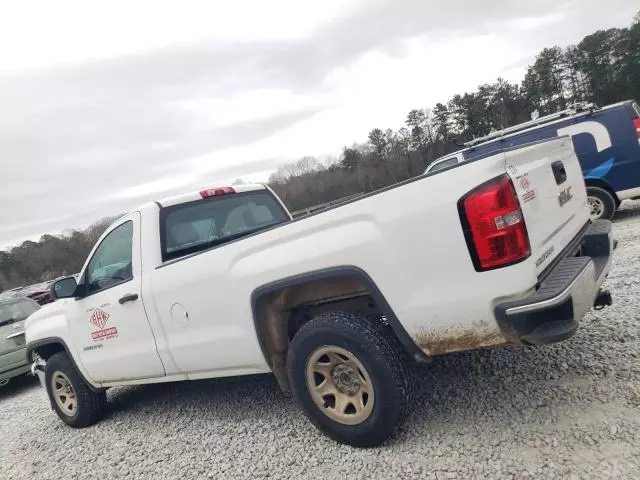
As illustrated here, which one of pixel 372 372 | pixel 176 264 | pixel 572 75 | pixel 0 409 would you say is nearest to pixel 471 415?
pixel 372 372

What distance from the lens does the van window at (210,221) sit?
4.09m

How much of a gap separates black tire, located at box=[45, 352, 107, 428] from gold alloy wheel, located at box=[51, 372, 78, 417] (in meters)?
0.04

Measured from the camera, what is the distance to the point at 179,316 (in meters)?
3.61

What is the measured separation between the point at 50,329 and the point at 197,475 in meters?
2.66

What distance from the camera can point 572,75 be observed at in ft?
187

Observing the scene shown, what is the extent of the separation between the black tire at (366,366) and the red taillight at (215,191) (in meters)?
1.99

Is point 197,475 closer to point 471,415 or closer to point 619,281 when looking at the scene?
point 471,415

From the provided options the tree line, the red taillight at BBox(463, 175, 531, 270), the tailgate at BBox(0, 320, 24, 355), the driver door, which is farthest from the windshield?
the tree line

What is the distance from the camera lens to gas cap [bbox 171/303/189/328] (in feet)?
11.7

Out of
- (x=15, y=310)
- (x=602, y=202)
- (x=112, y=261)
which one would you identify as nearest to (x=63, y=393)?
(x=112, y=261)

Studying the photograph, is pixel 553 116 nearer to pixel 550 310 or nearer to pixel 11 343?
pixel 550 310

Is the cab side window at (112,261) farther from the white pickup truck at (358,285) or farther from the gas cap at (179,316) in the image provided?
the gas cap at (179,316)

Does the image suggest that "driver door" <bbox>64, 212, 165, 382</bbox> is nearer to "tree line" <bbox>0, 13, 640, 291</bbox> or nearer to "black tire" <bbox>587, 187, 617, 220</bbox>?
"black tire" <bbox>587, 187, 617, 220</bbox>

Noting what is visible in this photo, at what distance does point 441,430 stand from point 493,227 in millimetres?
1430
